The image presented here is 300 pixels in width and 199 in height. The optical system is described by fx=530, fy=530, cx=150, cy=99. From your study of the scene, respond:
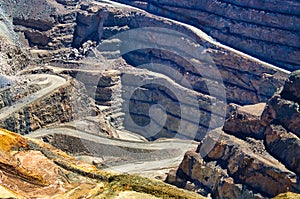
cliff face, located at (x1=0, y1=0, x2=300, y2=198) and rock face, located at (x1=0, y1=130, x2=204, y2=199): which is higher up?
rock face, located at (x1=0, y1=130, x2=204, y2=199)

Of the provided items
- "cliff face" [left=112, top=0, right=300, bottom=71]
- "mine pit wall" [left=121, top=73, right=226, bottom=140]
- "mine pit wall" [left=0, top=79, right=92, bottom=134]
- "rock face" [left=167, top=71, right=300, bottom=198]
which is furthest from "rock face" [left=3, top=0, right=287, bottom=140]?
"rock face" [left=167, top=71, right=300, bottom=198]

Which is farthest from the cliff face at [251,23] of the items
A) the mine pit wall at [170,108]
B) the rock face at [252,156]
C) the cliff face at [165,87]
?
the rock face at [252,156]

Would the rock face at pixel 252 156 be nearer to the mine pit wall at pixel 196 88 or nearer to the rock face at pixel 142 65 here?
the mine pit wall at pixel 196 88

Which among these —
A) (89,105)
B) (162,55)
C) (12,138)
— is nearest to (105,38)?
(162,55)

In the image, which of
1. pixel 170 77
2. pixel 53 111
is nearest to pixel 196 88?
pixel 170 77

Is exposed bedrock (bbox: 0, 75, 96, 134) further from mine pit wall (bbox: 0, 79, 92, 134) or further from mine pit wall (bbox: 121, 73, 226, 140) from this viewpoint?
mine pit wall (bbox: 121, 73, 226, 140)

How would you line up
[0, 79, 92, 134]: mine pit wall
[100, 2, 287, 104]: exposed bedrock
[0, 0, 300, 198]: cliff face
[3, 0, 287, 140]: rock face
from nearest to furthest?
[0, 0, 300, 198]: cliff face
[0, 79, 92, 134]: mine pit wall
[100, 2, 287, 104]: exposed bedrock
[3, 0, 287, 140]: rock face

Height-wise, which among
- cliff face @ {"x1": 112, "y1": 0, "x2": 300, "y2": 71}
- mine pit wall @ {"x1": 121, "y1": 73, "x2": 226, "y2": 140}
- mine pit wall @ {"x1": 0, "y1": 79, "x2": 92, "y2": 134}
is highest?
cliff face @ {"x1": 112, "y1": 0, "x2": 300, "y2": 71}
